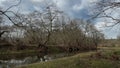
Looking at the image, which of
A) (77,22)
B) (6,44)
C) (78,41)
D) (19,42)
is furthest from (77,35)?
(6,44)

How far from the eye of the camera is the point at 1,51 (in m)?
Result: 46.4

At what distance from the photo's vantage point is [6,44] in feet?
160

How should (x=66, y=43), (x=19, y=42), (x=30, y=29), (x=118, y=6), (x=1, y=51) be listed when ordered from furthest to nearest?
(x=66, y=43)
(x=19, y=42)
(x=1, y=51)
(x=118, y=6)
(x=30, y=29)

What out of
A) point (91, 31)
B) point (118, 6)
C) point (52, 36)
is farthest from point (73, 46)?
point (118, 6)

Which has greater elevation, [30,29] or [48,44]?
[30,29]

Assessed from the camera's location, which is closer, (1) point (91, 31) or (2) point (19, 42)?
(2) point (19, 42)

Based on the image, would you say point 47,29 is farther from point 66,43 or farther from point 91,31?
point 91,31

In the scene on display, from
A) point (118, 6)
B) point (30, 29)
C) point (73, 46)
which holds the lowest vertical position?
point (73, 46)

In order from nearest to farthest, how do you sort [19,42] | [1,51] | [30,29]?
1. [30,29]
2. [1,51]
3. [19,42]

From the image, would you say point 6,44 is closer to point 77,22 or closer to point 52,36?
point 52,36

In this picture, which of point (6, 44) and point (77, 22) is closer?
point (6, 44)

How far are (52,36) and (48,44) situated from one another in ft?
7.39

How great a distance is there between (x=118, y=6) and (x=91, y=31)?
5309 cm

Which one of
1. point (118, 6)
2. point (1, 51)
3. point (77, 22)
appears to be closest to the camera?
point (118, 6)
